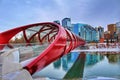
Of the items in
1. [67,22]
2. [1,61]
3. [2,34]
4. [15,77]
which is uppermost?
[67,22]

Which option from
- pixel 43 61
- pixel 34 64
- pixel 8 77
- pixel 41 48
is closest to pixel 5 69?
pixel 8 77

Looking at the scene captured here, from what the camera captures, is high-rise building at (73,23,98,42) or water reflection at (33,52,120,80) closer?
water reflection at (33,52,120,80)

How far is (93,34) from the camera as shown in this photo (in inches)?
2751

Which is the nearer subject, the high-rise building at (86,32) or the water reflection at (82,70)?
the water reflection at (82,70)

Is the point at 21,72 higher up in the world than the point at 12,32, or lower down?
lower down

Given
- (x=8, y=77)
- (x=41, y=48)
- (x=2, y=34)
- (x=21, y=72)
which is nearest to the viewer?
(x=8, y=77)

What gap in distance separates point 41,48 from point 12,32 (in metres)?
7.19

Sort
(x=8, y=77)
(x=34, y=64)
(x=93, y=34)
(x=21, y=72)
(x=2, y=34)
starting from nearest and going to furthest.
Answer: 1. (x=8, y=77)
2. (x=21, y=72)
3. (x=34, y=64)
4. (x=2, y=34)
5. (x=93, y=34)

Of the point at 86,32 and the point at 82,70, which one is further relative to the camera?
the point at 86,32

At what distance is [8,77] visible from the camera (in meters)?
5.30

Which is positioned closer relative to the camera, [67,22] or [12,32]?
[12,32]

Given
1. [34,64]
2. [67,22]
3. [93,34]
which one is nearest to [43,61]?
[34,64]

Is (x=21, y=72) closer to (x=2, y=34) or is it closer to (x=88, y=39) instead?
(x=2, y=34)

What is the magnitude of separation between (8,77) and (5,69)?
0.25m
